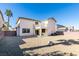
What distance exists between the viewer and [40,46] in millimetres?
4273

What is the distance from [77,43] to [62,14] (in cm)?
85

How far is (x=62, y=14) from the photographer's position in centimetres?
427

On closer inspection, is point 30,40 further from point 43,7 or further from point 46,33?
point 43,7

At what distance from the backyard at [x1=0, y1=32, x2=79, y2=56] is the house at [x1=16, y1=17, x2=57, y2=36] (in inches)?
5.5

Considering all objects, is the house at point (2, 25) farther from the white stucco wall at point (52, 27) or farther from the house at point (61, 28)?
the house at point (61, 28)

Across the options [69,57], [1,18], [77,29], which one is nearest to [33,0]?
[1,18]

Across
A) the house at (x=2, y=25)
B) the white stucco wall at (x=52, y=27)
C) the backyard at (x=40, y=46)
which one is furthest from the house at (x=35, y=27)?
the house at (x=2, y=25)

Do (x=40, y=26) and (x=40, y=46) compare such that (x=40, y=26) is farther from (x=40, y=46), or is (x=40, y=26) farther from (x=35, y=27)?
(x=40, y=46)

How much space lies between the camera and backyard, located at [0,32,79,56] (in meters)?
4.14

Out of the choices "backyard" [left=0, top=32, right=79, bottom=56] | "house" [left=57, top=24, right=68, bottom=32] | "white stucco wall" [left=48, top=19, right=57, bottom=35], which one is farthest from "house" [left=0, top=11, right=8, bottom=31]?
"house" [left=57, top=24, right=68, bottom=32]

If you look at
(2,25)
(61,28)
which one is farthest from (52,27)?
(2,25)

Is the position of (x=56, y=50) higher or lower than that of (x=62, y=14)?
lower

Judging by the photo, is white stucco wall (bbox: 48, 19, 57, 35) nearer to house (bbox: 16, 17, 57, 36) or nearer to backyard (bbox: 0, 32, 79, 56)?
house (bbox: 16, 17, 57, 36)

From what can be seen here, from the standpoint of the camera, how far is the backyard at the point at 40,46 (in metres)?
4.14
